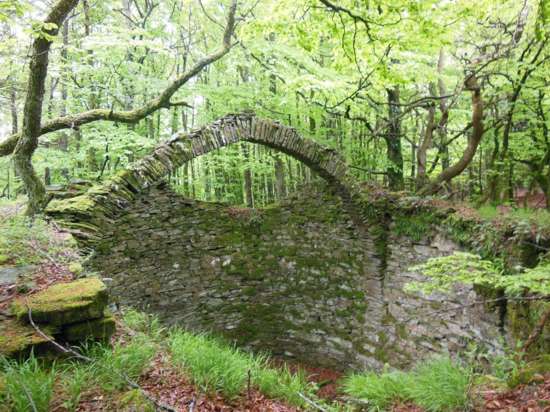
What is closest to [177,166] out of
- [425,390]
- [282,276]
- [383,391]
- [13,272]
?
[13,272]

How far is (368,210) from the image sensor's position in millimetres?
5461

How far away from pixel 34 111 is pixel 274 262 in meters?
4.14

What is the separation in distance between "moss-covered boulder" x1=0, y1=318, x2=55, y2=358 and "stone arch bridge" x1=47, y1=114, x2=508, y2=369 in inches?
82.5

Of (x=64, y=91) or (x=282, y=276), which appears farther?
(x=64, y=91)

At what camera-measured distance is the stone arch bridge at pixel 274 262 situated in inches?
175

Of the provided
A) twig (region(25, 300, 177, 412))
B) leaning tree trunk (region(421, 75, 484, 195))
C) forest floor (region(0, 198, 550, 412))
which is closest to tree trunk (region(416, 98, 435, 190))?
leaning tree trunk (region(421, 75, 484, 195))

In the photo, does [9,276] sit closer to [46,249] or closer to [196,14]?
[46,249]

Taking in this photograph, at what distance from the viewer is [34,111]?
13.7ft

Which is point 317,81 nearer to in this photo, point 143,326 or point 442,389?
point 143,326

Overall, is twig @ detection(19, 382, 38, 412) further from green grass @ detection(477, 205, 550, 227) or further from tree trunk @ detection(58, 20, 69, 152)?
tree trunk @ detection(58, 20, 69, 152)

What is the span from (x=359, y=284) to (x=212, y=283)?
95.5 inches

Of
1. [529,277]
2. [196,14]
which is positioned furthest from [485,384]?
[196,14]

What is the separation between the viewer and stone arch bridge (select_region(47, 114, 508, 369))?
4.43 m

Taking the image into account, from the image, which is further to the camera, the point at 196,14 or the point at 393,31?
the point at 196,14
